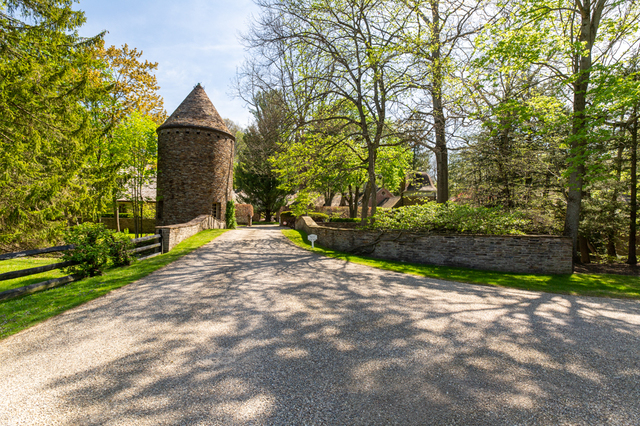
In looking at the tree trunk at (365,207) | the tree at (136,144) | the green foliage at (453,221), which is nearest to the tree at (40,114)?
the tree at (136,144)

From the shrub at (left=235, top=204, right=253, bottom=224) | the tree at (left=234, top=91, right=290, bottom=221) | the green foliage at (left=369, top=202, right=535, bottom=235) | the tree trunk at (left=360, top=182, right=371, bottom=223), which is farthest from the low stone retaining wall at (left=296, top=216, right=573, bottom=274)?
the shrub at (left=235, top=204, right=253, bottom=224)

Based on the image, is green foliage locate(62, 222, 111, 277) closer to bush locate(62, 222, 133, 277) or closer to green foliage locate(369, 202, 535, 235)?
bush locate(62, 222, 133, 277)

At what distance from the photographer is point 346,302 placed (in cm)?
575

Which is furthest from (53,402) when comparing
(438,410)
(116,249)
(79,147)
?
(79,147)

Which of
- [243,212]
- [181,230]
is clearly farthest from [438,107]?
[243,212]

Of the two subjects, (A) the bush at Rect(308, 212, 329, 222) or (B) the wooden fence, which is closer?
(B) the wooden fence

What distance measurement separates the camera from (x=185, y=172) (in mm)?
21422

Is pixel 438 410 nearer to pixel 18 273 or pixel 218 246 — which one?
pixel 18 273

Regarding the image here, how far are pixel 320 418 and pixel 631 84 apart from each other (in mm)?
11567

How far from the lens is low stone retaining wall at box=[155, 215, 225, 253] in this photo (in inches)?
475

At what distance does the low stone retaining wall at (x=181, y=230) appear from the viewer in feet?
39.6

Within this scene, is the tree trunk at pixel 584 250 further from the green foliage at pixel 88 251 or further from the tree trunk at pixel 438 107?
the green foliage at pixel 88 251

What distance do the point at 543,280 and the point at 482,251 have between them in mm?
1813

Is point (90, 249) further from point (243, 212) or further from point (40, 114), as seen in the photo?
point (243, 212)
